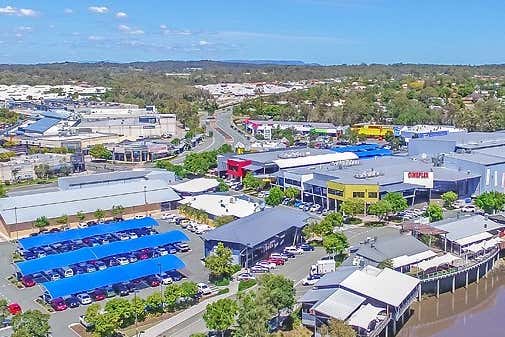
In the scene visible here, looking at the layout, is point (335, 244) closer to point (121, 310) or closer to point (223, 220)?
point (223, 220)

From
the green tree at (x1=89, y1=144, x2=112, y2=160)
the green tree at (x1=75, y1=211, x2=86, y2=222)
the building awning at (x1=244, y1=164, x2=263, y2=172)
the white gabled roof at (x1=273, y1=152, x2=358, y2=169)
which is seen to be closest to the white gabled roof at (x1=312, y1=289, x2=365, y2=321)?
the green tree at (x1=75, y1=211, x2=86, y2=222)

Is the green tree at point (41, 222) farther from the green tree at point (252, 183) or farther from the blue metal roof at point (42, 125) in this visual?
the blue metal roof at point (42, 125)

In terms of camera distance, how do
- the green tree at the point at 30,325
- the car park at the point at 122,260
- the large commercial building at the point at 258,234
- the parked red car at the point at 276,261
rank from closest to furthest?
the green tree at the point at 30,325
the large commercial building at the point at 258,234
the parked red car at the point at 276,261
the car park at the point at 122,260

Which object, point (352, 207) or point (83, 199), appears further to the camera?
point (83, 199)

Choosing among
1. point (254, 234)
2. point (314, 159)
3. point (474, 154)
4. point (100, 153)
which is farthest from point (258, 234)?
point (100, 153)

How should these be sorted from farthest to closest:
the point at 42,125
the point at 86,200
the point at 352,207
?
the point at 42,125
the point at 86,200
the point at 352,207

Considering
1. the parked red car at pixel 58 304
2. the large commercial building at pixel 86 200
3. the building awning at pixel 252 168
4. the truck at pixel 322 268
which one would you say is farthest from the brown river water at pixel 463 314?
the building awning at pixel 252 168

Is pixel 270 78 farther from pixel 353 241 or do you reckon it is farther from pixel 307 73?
pixel 353 241
